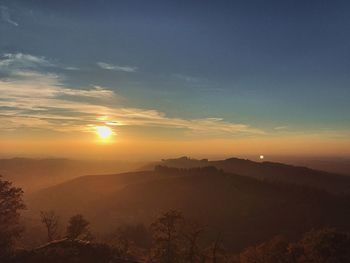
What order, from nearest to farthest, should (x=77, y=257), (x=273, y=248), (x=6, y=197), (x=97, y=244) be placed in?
(x=77, y=257) → (x=97, y=244) → (x=6, y=197) → (x=273, y=248)

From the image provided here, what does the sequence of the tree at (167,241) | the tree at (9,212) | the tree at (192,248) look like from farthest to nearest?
the tree at (192,248) < the tree at (167,241) < the tree at (9,212)

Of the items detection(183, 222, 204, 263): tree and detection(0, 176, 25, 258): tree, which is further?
detection(183, 222, 204, 263): tree

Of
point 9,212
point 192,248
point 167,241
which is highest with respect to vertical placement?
point 9,212

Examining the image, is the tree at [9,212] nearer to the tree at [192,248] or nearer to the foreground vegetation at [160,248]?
the foreground vegetation at [160,248]

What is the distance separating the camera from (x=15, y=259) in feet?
171

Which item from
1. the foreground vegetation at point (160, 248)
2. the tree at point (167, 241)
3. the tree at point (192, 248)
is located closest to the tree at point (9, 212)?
the foreground vegetation at point (160, 248)

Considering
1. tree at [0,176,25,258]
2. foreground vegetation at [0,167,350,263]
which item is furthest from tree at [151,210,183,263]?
tree at [0,176,25,258]

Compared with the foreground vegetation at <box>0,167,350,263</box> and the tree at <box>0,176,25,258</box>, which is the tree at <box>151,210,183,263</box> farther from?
the tree at <box>0,176,25,258</box>

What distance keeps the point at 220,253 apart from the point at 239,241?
4286 inches

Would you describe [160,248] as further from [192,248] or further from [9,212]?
[9,212]

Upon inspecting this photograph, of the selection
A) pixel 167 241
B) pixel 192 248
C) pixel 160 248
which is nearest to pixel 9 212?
pixel 160 248

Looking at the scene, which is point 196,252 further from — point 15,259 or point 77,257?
point 15,259

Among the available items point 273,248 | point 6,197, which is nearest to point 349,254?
point 273,248

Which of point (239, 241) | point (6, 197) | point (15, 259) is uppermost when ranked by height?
point (6, 197)
